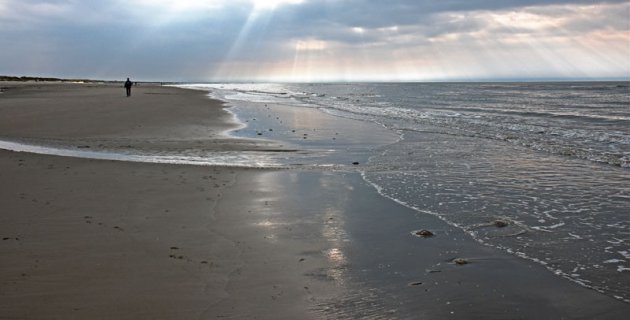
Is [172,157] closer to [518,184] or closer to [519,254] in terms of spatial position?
[518,184]

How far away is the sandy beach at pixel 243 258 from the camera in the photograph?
4.62 metres

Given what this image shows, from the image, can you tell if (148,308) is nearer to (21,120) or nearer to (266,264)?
(266,264)

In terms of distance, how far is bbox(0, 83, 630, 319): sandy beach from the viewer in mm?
4621

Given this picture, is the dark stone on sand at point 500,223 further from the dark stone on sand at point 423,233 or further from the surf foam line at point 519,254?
the dark stone on sand at point 423,233

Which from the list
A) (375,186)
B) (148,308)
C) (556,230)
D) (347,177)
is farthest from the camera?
(347,177)

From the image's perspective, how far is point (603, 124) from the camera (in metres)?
28.1

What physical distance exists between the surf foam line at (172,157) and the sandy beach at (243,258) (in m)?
2.16

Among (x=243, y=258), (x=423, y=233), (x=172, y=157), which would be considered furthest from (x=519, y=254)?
(x=172, y=157)

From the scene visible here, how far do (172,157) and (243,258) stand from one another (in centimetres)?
877

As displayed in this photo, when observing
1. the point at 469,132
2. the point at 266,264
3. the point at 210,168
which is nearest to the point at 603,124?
the point at 469,132

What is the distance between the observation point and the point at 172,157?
1401cm

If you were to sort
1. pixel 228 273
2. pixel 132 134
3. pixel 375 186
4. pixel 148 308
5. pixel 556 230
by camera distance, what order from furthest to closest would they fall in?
pixel 132 134 → pixel 375 186 → pixel 556 230 → pixel 228 273 → pixel 148 308

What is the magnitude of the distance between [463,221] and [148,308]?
511 centimetres

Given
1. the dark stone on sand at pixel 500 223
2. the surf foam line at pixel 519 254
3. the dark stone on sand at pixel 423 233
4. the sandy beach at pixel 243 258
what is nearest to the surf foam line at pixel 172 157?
the sandy beach at pixel 243 258
